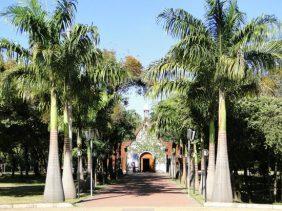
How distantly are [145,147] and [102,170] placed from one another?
1466 inches

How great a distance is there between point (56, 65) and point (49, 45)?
0.89 metres

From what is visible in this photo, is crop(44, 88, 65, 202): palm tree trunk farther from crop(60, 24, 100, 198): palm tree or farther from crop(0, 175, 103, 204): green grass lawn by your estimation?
crop(60, 24, 100, 198): palm tree

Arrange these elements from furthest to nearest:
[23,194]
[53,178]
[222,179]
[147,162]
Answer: [147,162], [23,194], [53,178], [222,179]

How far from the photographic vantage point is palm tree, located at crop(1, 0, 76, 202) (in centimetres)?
1962

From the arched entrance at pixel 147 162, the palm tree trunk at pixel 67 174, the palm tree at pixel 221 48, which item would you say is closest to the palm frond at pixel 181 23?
the palm tree at pixel 221 48

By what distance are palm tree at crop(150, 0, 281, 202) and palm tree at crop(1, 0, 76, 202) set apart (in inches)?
159

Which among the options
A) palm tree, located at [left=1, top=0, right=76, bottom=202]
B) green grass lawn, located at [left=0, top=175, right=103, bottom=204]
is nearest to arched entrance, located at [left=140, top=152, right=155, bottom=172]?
green grass lawn, located at [left=0, top=175, right=103, bottom=204]

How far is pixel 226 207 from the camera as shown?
1808 centimetres

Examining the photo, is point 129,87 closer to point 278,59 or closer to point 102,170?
point 102,170

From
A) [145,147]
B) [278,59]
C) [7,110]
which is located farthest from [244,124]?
[145,147]

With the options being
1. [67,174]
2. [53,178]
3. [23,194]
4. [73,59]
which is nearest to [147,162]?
[23,194]

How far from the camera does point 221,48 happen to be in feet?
66.0

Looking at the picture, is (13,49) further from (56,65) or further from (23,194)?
(23,194)

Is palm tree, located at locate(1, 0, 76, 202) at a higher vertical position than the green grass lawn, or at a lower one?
higher
